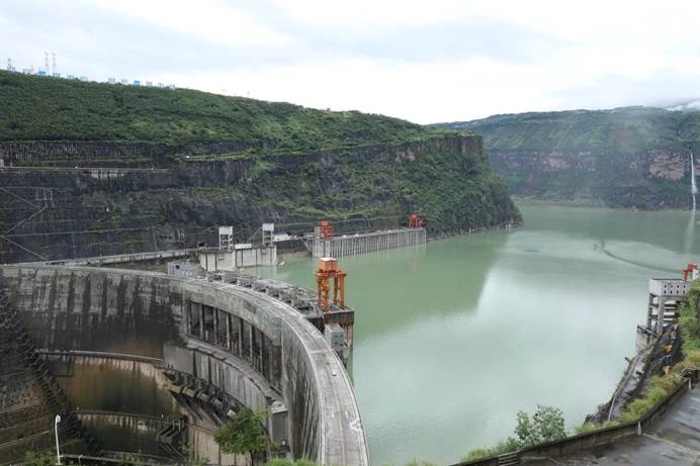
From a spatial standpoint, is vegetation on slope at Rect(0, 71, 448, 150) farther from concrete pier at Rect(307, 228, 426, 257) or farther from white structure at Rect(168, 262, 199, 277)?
white structure at Rect(168, 262, 199, 277)

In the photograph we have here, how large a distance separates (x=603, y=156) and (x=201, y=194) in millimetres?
117425

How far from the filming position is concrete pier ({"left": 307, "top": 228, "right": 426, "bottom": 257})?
6197 centimetres

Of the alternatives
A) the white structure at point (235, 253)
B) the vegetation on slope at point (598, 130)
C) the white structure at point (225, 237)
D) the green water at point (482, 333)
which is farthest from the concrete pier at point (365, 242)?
the vegetation on slope at point (598, 130)

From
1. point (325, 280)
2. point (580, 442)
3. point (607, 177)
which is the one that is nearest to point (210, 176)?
point (325, 280)

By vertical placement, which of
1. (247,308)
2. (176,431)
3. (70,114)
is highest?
(70,114)

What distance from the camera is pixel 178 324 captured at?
86.3 ft

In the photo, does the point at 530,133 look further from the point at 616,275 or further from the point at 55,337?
the point at 55,337

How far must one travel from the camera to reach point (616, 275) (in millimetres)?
50875

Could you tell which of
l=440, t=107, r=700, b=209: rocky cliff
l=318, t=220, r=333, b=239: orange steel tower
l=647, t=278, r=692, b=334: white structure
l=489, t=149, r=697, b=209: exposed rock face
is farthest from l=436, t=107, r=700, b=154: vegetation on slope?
l=647, t=278, r=692, b=334: white structure

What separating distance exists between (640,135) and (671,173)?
15.0m

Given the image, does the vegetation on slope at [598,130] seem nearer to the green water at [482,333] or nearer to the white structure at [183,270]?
the green water at [482,333]

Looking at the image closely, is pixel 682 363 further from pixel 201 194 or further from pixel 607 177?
pixel 607 177

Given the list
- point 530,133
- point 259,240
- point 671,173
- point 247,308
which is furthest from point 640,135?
point 247,308

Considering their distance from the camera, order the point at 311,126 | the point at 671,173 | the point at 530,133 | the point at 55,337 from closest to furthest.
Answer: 1. the point at 55,337
2. the point at 311,126
3. the point at 671,173
4. the point at 530,133
